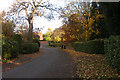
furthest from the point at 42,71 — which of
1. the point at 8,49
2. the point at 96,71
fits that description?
the point at 8,49

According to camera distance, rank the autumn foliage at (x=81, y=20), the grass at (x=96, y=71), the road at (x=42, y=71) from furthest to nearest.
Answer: the autumn foliage at (x=81, y=20) → the road at (x=42, y=71) → the grass at (x=96, y=71)

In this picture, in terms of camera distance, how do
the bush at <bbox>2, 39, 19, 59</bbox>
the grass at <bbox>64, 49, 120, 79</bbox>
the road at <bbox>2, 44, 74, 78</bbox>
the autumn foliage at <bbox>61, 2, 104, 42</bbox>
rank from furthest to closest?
the autumn foliage at <bbox>61, 2, 104, 42</bbox>, the bush at <bbox>2, 39, 19, 59</bbox>, the road at <bbox>2, 44, 74, 78</bbox>, the grass at <bbox>64, 49, 120, 79</bbox>

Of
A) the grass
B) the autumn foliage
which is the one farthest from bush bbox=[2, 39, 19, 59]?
the autumn foliage

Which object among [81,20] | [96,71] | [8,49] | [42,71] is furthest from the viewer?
[81,20]

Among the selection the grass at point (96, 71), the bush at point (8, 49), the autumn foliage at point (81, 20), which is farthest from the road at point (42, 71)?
the autumn foliage at point (81, 20)

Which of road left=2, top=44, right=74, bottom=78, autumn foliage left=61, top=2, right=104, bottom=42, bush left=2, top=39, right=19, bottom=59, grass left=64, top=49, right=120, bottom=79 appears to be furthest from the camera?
autumn foliage left=61, top=2, right=104, bottom=42

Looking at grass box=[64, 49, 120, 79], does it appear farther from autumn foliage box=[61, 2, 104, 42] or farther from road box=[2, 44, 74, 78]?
autumn foliage box=[61, 2, 104, 42]

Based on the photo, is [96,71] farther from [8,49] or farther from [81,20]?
[81,20]

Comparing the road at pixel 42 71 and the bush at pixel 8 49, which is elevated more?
the bush at pixel 8 49

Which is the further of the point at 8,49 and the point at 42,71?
the point at 8,49

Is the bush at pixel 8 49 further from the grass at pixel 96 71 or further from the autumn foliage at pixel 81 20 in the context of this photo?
the autumn foliage at pixel 81 20

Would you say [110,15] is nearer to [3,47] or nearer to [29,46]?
[3,47]

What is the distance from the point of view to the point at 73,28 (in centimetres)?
1814

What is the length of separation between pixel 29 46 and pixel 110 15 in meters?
11.5
